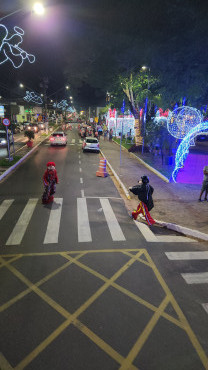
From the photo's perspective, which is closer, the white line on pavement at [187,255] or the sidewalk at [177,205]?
the white line on pavement at [187,255]

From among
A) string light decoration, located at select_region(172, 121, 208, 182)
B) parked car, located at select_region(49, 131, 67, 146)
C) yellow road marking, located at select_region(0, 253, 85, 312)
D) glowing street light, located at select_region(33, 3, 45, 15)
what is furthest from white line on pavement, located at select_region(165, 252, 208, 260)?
parked car, located at select_region(49, 131, 67, 146)

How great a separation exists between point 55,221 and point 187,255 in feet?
15.1

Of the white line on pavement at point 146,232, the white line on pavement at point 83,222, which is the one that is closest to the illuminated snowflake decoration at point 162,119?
the white line on pavement at point 83,222

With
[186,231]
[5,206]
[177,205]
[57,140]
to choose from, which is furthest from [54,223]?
[57,140]

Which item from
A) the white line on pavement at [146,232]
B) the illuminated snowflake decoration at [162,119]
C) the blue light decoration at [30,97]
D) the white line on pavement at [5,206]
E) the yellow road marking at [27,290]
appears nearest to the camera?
the yellow road marking at [27,290]

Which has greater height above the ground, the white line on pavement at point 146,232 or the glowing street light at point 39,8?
the glowing street light at point 39,8

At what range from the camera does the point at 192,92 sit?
16.0m

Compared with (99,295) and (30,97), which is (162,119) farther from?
(30,97)

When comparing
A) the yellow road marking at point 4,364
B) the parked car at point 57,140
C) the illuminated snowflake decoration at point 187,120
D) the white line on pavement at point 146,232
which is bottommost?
the yellow road marking at point 4,364

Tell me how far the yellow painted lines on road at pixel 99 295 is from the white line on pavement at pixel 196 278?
0.61 meters

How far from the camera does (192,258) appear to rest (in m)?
6.45

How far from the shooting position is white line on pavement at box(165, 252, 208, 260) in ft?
21.1

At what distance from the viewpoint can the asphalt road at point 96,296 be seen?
143 inches

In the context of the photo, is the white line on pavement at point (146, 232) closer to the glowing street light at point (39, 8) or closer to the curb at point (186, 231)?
the curb at point (186, 231)
